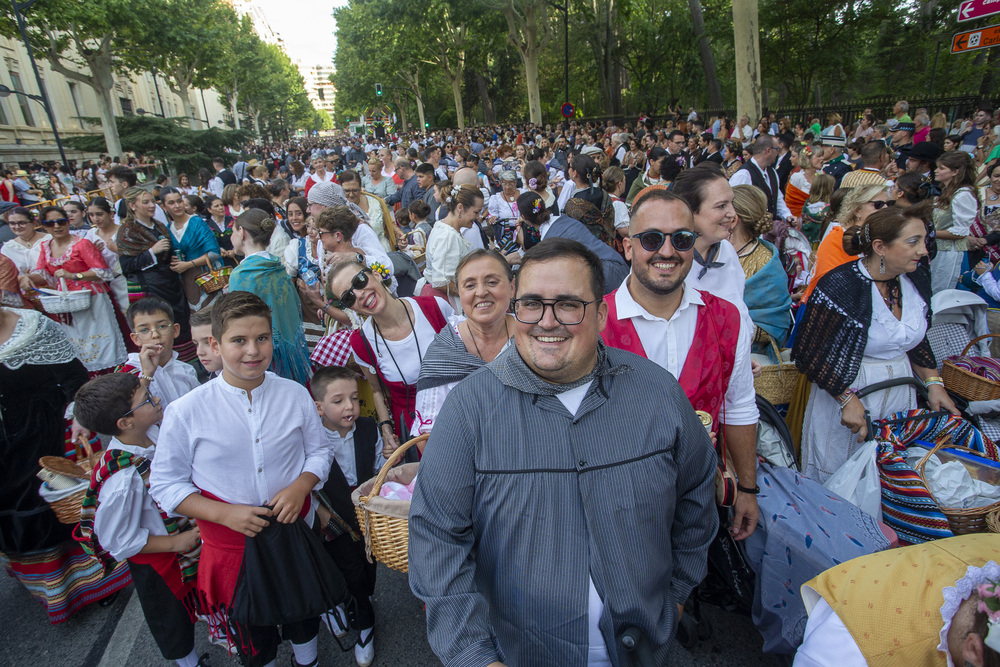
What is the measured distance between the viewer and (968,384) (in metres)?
3.32

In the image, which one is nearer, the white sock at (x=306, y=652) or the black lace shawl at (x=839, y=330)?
the white sock at (x=306, y=652)

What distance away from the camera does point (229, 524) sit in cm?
222

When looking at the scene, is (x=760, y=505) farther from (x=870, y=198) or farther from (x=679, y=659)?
(x=870, y=198)

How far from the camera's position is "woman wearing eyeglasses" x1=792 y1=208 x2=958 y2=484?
8.96 ft

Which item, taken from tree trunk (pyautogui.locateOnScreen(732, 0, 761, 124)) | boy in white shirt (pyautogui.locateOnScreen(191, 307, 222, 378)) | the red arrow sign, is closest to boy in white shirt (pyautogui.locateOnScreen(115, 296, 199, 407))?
boy in white shirt (pyautogui.locateOnScreen(191, 307, 222, 378))

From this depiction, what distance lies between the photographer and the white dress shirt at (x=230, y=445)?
2.24m

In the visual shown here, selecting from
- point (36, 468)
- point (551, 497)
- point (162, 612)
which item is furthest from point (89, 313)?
point (551, 497)

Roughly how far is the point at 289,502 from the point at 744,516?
202 cm

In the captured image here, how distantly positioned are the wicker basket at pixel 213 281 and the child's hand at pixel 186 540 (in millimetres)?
3714

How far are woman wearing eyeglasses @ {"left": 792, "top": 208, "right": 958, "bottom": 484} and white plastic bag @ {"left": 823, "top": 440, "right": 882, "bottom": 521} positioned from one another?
0.16 meters

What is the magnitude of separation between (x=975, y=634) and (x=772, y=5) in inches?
1124

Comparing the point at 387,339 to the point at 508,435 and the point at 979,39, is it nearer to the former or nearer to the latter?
the point at 508,435

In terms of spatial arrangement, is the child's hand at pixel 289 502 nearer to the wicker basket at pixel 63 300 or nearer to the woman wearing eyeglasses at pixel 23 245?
the wicker basket at pixel 63 300

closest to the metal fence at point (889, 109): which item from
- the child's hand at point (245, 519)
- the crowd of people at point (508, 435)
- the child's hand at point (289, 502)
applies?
the crowd of people at point (508, 435)
